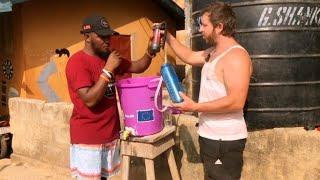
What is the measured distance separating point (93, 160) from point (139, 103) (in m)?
0.57

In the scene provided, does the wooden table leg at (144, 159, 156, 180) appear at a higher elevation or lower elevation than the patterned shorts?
lower

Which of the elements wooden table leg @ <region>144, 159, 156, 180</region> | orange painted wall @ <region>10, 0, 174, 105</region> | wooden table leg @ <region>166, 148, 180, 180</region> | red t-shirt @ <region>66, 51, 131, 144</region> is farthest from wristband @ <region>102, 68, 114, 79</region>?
orange painted wall @ <region>10, 0, 174, 105</region>

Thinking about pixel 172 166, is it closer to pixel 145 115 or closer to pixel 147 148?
pixel 147 148

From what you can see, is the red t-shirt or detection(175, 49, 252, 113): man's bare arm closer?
detection(175, 49, 252, 113): man's bare arm

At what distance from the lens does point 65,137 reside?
5.66 meters

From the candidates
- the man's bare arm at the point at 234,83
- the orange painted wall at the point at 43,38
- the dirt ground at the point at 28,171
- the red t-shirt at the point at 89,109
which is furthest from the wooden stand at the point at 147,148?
the orange painted wall at the point at 43,38

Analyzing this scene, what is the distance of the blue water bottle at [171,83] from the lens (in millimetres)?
2994

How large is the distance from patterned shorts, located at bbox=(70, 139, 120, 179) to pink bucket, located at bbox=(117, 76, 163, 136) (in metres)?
0.22

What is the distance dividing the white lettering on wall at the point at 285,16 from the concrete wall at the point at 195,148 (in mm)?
937

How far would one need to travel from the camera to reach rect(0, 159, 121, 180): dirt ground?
18.5 feet

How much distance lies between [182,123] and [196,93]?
341 millimetres

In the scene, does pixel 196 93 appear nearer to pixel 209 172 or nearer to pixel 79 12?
pixel 209 172

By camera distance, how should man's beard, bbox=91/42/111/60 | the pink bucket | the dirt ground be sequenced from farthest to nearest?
the dirt ground < the pink bucket < man's beard, bbox=91/42/111/60

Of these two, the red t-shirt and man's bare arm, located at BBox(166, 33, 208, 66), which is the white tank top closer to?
man's bare arm, located at BBox(166, 33, 208, 66)
